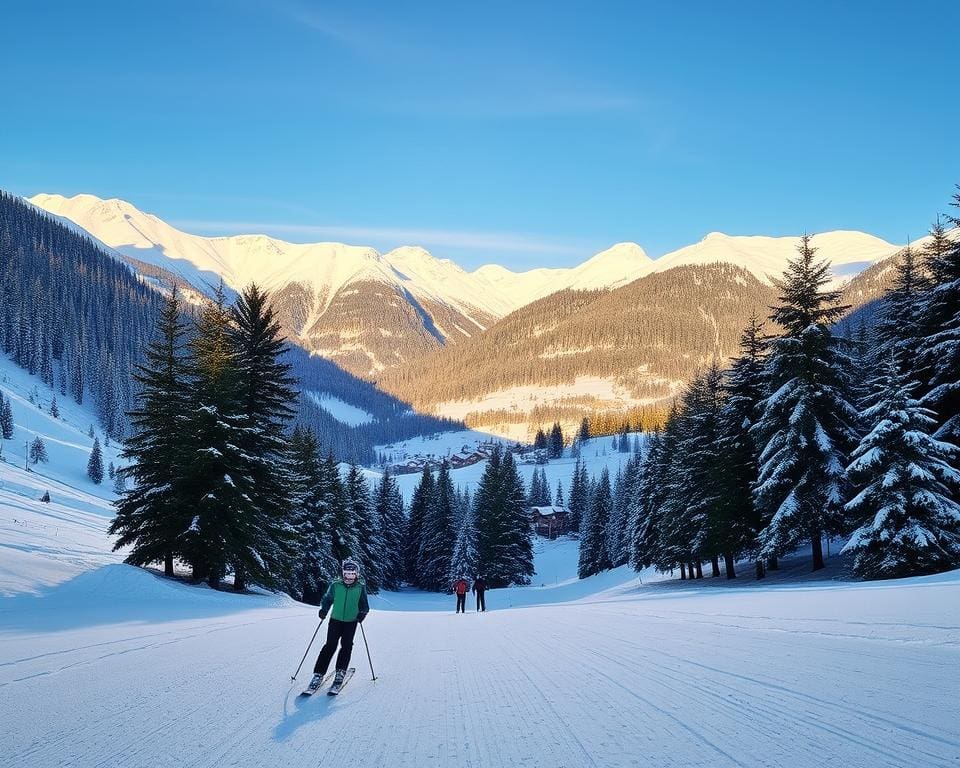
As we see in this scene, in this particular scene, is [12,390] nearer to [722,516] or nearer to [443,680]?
[722,516]

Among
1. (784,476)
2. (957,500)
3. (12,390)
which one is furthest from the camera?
(12,390)

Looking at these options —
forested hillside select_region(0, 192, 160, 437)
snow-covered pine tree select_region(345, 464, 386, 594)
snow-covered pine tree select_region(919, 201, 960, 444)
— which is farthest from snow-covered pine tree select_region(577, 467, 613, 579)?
forested hillside select_region(0, 192, 160, 437)

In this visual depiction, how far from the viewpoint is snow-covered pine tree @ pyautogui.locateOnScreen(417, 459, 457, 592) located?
208 ft

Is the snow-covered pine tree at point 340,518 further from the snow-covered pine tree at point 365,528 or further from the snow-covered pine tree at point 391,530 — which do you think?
the snow-covered pine tree at point 391,530

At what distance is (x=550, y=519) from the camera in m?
121

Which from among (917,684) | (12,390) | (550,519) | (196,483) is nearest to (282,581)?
(196,483)

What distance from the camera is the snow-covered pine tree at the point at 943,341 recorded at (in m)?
21.8

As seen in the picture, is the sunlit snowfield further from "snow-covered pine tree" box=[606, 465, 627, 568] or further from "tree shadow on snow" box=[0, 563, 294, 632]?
"snow-covered pine tree" box=[606, 465, 627, 568]

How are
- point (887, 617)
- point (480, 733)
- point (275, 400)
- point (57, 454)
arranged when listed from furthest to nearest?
point (57, 454), point (275, 400), point (887, 617), point (480, 733)

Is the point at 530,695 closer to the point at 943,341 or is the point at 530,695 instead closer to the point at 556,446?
the point at 943,341

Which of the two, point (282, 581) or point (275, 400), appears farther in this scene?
point (275, 400)

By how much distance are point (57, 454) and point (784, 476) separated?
97054 millimetres

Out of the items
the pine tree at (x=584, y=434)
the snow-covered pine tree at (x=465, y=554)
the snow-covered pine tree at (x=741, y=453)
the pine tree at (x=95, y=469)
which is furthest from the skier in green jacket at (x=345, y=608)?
the pine tree at (x=584, y=434)

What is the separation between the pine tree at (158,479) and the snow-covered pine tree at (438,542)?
4192 centimetres
